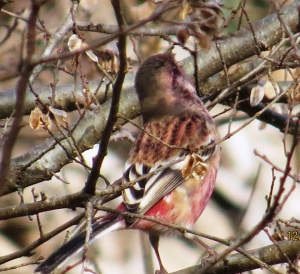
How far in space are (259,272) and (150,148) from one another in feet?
13.9

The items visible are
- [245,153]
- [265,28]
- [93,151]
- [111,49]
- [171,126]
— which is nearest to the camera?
[111,49]

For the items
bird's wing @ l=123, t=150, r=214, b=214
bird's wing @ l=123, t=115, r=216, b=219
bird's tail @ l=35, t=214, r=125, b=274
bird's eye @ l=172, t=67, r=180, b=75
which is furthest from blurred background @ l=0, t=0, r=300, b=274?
bird's tail @ l=35, t=214, r=125, b=274

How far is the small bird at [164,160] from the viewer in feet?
15.1

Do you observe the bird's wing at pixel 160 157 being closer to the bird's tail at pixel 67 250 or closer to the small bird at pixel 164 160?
the small bird at pixel 164 160

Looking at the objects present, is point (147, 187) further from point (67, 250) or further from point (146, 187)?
point (67, 250)

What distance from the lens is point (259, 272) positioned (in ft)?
28.4

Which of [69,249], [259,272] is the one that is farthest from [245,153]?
[69,249]

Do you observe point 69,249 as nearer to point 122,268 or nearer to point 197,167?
point 197,167

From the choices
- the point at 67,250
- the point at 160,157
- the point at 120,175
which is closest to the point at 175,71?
the point at 160,157

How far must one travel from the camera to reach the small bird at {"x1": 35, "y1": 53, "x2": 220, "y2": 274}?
15.1 ft

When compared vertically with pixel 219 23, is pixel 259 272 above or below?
below

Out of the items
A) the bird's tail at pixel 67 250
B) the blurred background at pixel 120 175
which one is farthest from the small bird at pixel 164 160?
the blurred background at pixel 120 175

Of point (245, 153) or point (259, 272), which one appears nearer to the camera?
point (259, 272)

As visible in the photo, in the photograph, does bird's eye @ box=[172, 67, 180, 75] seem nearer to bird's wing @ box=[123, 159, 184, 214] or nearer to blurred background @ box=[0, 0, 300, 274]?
bird's wing @ box=[123, 159, 184, 214]
